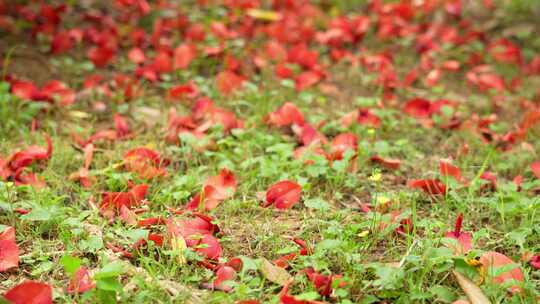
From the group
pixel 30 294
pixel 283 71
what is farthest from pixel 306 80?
pixel 30 294

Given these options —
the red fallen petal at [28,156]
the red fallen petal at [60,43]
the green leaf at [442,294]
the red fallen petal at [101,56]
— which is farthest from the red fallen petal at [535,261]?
the red fallen petal at [60,43]

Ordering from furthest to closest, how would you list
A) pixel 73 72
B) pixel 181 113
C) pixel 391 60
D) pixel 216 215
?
1. pixel 391 60
2. pixel 73 72
3. pixel 181 113
4. pixel 216 215

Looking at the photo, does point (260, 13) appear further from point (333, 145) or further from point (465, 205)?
point (465, 205)

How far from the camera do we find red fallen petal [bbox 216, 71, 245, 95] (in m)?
2.92

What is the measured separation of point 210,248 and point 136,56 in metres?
1.73

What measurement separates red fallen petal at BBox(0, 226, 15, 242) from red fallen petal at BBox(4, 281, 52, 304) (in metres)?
0.27

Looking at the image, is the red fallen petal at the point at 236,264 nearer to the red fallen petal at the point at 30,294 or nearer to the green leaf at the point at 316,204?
the green leaf at the point at 316,204

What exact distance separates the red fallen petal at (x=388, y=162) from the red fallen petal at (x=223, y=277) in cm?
87

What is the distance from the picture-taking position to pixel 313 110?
2869 mm

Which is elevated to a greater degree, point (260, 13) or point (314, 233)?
point (260, 13)

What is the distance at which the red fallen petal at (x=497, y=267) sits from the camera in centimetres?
163

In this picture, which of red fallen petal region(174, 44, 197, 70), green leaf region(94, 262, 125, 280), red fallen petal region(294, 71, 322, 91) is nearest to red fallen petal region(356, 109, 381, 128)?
red fallen petal region(294, 71, 322, 91)

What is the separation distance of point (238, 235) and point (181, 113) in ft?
3.34

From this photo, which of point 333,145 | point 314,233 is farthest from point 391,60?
point 314,233
